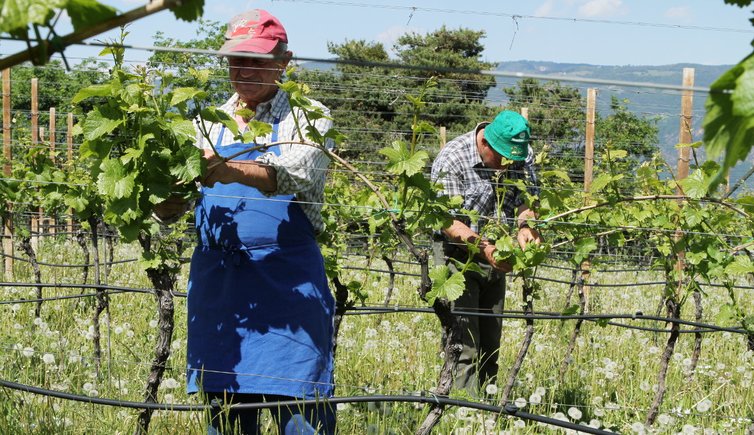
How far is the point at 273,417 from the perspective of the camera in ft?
9.21

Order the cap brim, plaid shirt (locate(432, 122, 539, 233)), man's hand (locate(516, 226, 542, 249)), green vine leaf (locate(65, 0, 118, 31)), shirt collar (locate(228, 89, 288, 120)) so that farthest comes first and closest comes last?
plaid shirt (locate(432, 122, 539, 233)) → man's hand (locate(516, 226, 542, 249)) → shirt collar (locate(228, 89, 288, 120)) → the cap brim → green vine leaf (locate(65, 0, 118, 31))

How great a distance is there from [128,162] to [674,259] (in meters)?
2.71

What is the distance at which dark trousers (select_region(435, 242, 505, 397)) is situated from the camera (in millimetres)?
4473

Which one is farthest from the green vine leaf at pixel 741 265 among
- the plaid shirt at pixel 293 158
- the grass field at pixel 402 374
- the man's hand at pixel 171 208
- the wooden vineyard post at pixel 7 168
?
the wooden vineyard post at pixel 7 168

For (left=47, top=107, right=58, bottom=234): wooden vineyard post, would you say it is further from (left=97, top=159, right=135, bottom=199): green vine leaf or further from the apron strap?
(left=97, top=159, right=135, bottom=199): green vine leaf

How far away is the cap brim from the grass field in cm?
114

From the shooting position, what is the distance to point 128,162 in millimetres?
2611

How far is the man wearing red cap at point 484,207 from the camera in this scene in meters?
3.80

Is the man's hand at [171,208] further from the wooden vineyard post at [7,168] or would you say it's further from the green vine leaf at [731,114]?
the wooden vineyard post at [7,168]

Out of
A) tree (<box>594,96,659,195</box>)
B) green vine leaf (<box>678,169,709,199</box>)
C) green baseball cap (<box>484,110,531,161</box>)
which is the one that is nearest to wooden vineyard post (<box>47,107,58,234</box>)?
green baseball cap (<box>484,110,531,161</box>)

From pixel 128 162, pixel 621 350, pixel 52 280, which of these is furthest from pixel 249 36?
pixel 52 280

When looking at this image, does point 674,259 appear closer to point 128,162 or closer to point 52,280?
point 128,162

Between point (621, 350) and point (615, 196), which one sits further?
point (621, 350)

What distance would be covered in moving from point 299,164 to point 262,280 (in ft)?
1.24
